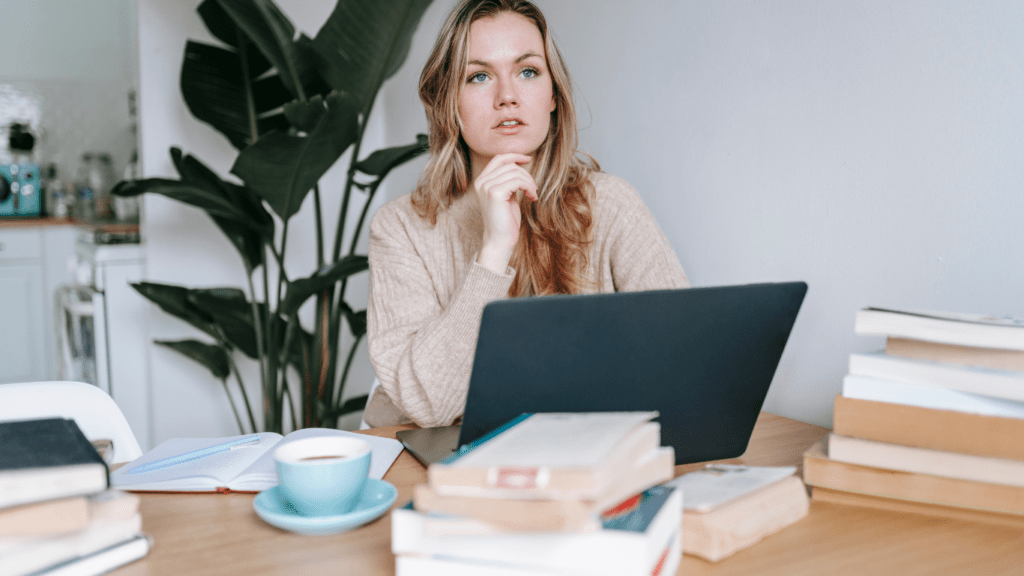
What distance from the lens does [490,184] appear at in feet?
3.53

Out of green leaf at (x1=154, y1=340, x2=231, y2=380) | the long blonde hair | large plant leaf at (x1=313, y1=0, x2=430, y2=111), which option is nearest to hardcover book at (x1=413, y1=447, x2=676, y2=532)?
the long blonde hair

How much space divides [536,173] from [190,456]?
75cm

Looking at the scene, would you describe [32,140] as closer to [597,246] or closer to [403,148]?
[403,148]

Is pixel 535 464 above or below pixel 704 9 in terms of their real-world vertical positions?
below

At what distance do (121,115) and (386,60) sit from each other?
3.16 metres

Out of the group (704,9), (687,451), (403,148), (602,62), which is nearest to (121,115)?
(403,148)

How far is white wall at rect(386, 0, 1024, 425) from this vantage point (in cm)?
86

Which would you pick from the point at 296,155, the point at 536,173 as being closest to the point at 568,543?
the point at 536,173

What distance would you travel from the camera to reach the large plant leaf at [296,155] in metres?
1.51

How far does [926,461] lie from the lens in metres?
0.67

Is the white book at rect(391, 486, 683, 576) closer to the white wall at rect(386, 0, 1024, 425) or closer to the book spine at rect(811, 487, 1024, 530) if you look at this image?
the book spine at rect(811, 487, 1024, 530)

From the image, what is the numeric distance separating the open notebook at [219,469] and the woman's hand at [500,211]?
0.32 m

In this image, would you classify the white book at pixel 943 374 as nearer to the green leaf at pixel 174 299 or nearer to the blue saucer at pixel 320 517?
the blue saucer at pixel 320 517

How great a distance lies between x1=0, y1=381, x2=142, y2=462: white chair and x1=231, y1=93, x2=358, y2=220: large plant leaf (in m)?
0.68
